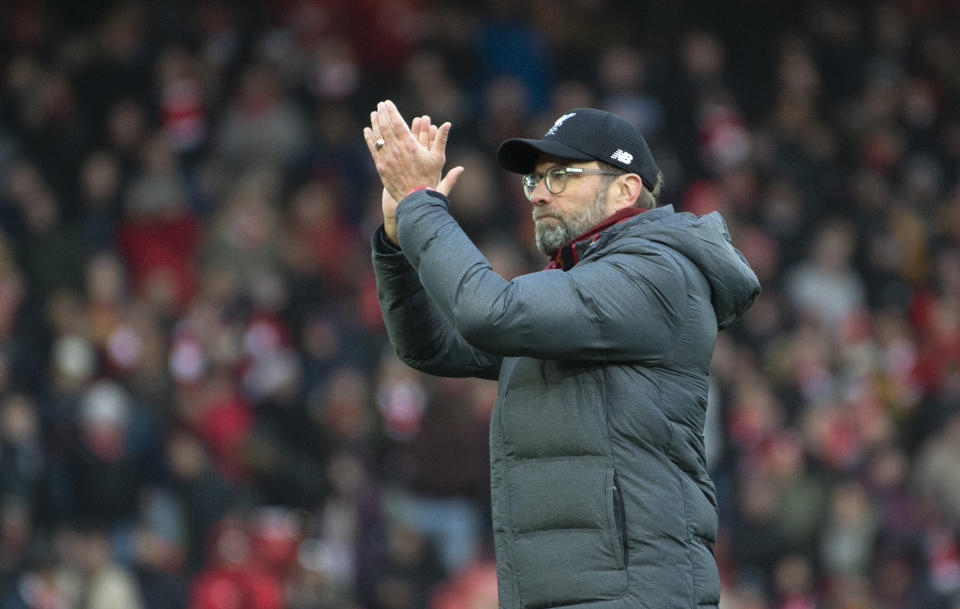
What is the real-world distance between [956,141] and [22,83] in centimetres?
803

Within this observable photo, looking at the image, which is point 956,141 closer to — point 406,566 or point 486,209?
point 486,209

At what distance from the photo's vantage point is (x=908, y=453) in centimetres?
1109

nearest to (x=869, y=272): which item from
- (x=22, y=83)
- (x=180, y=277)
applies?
(x=180, y=277)

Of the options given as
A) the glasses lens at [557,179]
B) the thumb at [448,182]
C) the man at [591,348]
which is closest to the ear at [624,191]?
the man at [591,348]

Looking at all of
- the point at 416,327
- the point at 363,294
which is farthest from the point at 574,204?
the point at 363,294

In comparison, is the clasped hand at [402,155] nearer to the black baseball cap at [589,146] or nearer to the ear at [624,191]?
the black baseball cap at [589,146]

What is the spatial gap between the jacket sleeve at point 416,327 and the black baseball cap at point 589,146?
37 cm

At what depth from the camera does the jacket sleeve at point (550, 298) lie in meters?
3.25

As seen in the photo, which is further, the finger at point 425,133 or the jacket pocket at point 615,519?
the finger at point 425,133

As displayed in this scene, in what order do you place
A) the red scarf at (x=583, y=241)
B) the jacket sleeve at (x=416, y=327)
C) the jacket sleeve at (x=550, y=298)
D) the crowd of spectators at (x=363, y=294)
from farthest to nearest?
the crowd of spectators at (x=363, y=294), the jacket sleeve at (x=416, y=327), the red scarf at (x=583, y=241), the jacket sleeve at (x=550, y=298)

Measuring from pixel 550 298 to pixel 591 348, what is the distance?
0.15 m

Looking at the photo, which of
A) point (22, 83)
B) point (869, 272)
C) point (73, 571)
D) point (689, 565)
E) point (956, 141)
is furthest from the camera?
point (956, 141)

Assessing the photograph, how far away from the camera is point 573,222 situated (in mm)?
3600

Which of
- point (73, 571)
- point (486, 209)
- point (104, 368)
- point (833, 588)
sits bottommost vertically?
point (833, 588)
